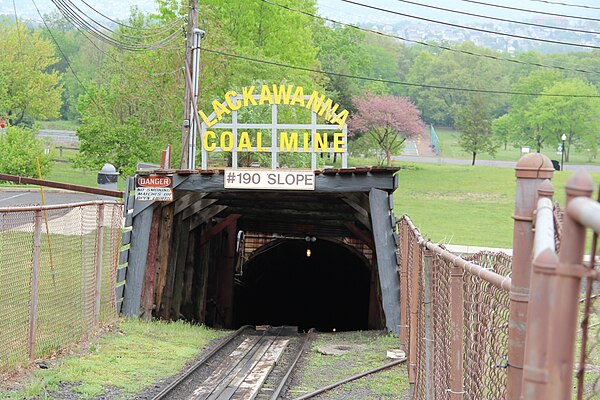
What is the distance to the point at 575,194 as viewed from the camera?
2049mm

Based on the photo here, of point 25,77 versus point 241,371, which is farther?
point 25,77

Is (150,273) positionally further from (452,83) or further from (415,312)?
A: (452,83)

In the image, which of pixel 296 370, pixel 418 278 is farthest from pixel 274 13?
pixel 418 278

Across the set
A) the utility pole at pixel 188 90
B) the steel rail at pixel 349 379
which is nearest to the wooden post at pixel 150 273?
the steel rail at pixel 349 379

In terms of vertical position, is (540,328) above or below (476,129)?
below

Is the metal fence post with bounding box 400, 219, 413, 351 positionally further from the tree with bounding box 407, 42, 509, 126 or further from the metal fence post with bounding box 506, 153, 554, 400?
the tree with bounding box 407, 42, 509, 126

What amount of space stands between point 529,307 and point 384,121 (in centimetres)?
6509

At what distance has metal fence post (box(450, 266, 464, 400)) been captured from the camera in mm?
4602

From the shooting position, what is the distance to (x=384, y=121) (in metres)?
66.9

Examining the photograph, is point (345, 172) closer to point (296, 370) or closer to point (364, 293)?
point (296, 370)

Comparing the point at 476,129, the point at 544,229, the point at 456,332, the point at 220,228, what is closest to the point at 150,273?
the point at 220,228

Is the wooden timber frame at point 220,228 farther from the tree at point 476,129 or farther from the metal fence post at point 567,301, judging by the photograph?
the tree at point 476,129

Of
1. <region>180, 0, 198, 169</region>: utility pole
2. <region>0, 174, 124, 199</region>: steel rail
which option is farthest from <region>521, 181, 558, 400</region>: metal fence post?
<region>180, 0, 198, 169</region>: utility pole

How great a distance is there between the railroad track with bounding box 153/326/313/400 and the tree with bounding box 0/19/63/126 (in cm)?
4043
